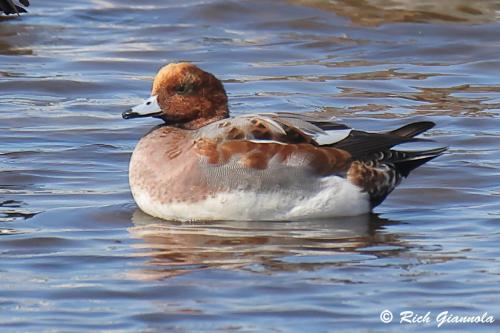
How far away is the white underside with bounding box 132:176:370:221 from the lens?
810 centimetres

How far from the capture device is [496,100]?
12.1m

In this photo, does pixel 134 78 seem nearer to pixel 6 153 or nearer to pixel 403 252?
pixel 6 153

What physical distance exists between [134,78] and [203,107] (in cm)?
458

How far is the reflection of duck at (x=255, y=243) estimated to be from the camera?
7.34 metres

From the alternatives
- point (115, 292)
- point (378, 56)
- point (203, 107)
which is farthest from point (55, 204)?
point (378, 56)

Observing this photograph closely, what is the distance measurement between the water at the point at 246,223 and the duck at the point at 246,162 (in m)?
0.12

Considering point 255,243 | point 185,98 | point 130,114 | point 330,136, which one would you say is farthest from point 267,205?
point 130,114

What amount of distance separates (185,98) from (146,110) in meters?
0.24

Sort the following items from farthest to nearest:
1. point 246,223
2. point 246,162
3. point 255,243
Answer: point 246,223
point 246,162
point 255,243

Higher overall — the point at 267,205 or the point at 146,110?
the point at 146,110

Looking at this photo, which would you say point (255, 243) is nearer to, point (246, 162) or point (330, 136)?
→ point (246, 162)

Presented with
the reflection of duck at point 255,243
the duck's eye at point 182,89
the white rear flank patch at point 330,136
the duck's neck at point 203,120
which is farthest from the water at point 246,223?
the duck's eye at point 182,89

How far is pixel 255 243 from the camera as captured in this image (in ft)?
25.7

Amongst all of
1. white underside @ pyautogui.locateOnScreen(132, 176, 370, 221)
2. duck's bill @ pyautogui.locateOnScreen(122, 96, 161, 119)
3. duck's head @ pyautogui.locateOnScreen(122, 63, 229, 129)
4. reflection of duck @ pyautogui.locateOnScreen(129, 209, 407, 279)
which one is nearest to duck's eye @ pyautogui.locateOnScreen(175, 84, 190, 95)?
duck's head @ pyautogui.locateOnScreen(122, 63, 229, 129)
